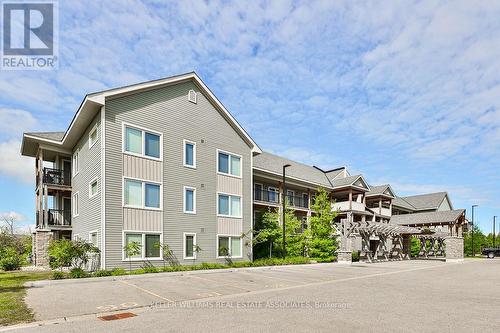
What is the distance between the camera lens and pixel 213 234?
24500 mm

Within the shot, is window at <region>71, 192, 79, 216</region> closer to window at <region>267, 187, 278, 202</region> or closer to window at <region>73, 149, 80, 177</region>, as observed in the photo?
window at <region>73, 149, 80, 177</region>

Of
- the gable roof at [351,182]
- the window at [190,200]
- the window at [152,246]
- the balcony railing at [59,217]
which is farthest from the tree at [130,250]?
the gable roof at [351,182]

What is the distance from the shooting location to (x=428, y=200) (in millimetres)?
61594

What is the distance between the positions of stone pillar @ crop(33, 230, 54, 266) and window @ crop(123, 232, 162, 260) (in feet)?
26.0

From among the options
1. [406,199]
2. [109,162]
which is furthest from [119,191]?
[406,199]

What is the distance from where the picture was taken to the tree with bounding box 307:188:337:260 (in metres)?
30.9

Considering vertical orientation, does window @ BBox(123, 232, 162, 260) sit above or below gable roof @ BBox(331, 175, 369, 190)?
below

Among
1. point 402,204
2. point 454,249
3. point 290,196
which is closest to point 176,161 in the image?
point 290,196

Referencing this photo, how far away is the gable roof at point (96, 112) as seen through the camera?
789 inches

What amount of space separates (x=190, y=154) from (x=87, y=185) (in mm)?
6897

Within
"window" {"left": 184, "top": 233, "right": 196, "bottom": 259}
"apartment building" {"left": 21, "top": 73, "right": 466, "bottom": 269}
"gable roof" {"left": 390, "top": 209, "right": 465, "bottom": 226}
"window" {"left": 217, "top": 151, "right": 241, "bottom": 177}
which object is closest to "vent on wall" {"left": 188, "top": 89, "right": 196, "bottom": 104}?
"apartment building" {"left": 21, "top": 73, "right": 466, "bottom": 269}

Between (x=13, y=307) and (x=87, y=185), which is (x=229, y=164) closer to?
(x=87, y=185)

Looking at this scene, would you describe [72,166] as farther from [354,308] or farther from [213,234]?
[354,308]

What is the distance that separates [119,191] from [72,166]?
9.29m
